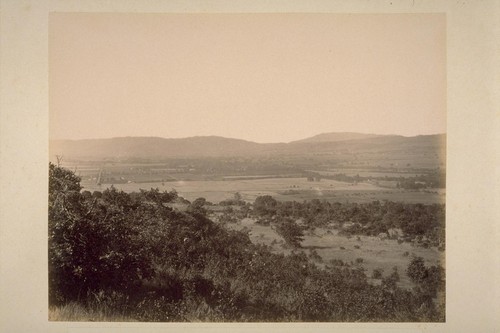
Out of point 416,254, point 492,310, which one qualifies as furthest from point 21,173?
point 492,310

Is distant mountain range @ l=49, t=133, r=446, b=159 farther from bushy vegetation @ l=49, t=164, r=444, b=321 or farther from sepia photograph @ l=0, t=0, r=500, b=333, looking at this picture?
bushy vegetation @ l=49, t=164, r=444, b=321

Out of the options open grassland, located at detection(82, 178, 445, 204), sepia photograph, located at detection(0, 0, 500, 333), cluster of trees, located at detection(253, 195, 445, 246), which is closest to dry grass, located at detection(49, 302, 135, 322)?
sepia photograph, located at detection(0, 0, 500, 333)

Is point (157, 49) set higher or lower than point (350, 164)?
higher

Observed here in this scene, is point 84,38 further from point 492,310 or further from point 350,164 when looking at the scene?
point 492,310

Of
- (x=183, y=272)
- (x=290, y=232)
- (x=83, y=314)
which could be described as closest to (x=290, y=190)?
(x=290, y=232)

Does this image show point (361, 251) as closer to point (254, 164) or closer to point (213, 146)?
point (254, 164)

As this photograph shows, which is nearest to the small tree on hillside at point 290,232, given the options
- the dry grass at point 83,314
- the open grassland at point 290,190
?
the open grassland at point 290,190
